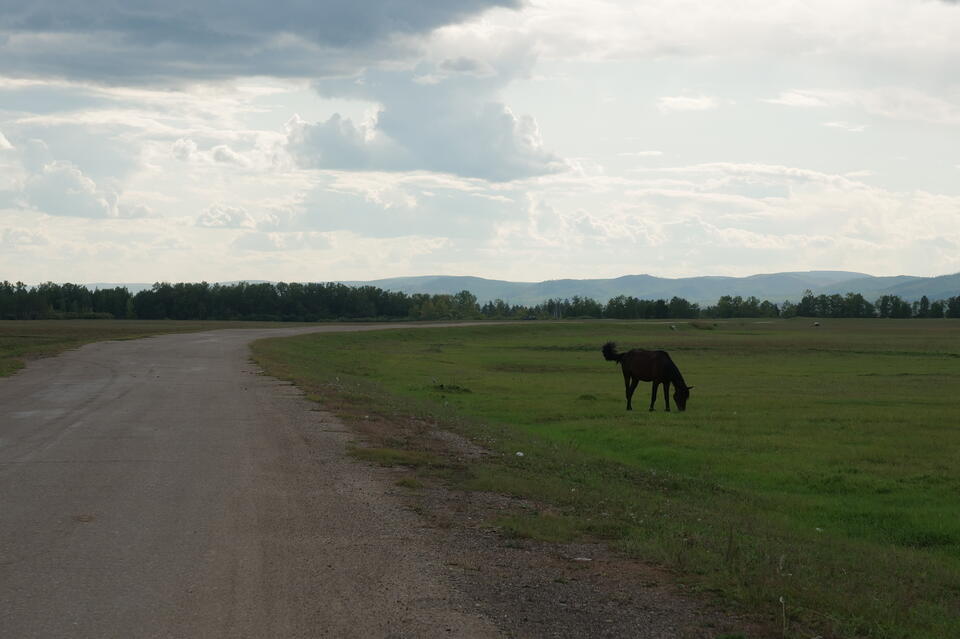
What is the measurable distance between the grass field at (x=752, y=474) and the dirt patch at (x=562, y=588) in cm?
37

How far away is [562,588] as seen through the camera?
28.2 ft

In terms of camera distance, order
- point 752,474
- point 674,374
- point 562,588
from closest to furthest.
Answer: point 562,588 → point 752,474 → point 674,374

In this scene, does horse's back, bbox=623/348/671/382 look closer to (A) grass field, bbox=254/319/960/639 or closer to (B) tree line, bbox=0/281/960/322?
(A) grass field, bbox=254/319/960/639

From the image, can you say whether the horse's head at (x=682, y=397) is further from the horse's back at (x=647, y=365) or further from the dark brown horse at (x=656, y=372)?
the horse's back at (x=647, y=365)

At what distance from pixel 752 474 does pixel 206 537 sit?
12275 millimetres

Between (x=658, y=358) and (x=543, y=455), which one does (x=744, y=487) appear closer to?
(x=543, y=455)

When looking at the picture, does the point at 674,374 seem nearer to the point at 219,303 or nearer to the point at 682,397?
the point at 682,397

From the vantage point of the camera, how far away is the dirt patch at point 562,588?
7.52 metres

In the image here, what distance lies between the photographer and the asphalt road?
748cm

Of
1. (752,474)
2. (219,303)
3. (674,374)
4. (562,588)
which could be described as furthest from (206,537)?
(219,303)

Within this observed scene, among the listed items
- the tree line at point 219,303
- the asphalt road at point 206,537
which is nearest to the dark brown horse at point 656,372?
the asphalt road at point 206,537

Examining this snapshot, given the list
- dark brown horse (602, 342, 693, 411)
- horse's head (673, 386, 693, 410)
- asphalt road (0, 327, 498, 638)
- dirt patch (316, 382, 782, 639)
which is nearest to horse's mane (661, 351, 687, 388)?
dark brown horse (602, 342, 693, 411)

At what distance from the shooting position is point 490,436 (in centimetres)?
2180

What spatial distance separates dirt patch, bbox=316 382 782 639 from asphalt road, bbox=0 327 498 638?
1.02 feet
